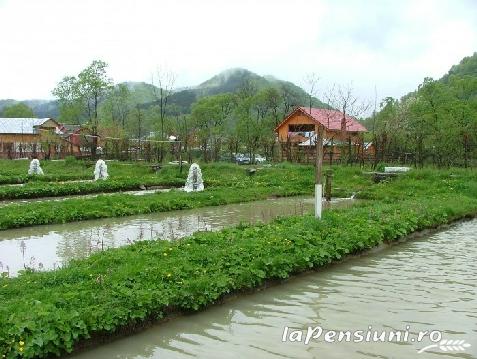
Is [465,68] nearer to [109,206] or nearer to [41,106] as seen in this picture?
[109,206]

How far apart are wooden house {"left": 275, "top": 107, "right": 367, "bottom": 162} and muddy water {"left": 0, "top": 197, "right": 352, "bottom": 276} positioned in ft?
68.7

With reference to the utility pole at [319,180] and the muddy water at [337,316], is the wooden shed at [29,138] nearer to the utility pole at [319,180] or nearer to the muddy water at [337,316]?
the utility pole at [319,180]

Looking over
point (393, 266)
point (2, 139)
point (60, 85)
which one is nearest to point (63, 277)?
point (393, 266)

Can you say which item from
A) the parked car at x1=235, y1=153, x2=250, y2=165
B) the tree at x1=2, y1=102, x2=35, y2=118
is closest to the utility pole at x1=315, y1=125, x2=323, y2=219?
the parked car at x1=235, y1=153, x2=250, y2=165

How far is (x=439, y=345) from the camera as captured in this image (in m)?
6.51

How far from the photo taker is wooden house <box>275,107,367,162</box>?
137ft

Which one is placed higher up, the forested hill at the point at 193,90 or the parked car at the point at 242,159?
the forested hill at the point at 193,90

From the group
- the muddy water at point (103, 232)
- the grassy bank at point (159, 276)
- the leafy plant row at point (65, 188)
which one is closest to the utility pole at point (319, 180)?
the grassy bank at point (159, 276)

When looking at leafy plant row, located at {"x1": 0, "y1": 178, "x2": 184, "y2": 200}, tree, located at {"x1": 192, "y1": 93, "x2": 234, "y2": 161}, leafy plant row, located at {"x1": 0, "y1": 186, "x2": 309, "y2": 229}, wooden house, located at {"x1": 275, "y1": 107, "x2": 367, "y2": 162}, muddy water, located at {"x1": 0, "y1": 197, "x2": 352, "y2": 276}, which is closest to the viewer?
muddy water, located at {"x1": 0, "y1": 197, "x2": 352, "y2": 276}

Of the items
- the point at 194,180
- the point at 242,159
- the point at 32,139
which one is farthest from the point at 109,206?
the point at 32,139

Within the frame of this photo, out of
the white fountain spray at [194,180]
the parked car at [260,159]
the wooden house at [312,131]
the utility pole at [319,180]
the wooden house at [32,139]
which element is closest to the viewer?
the utility pole at [319,180]

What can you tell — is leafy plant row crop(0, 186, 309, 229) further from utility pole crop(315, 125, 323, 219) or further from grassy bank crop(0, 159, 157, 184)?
grassy bank crop(0, 159, 157, 184)

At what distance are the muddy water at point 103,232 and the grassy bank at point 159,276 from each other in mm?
1725

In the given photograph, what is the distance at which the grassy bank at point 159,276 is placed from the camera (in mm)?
6008
